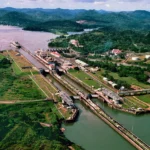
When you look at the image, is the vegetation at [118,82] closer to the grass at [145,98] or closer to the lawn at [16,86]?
the grass at [145,98]

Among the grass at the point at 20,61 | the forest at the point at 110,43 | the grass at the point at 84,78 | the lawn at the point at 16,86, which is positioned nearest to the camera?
the lawn at the point at 16,86

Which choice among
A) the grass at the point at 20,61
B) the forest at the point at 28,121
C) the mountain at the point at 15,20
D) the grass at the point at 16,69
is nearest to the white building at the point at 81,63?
the grass at the point at 20,61

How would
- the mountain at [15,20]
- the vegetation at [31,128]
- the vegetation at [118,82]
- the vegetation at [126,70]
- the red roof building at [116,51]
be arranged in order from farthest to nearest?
1. the mountain at [15,20]
2. the red roof building at [116,51]
3. the vegetation at [126,70]
4. the vegetation at [118,82]
5. the vegetation at [31,128]

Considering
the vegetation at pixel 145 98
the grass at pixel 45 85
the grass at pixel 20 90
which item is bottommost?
the vegetation at pixel 145 98

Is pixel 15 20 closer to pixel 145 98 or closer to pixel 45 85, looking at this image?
pixel 45 85

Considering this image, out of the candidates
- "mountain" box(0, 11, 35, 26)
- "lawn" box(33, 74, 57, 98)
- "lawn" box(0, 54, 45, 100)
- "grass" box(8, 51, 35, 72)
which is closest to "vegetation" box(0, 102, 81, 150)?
"lawn" box(0, 54, 45, 100)

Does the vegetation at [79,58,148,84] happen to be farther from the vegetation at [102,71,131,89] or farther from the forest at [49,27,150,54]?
the forest at [49,27,150,54]

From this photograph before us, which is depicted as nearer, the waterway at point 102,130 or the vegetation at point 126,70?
the waterway at point 102,130
